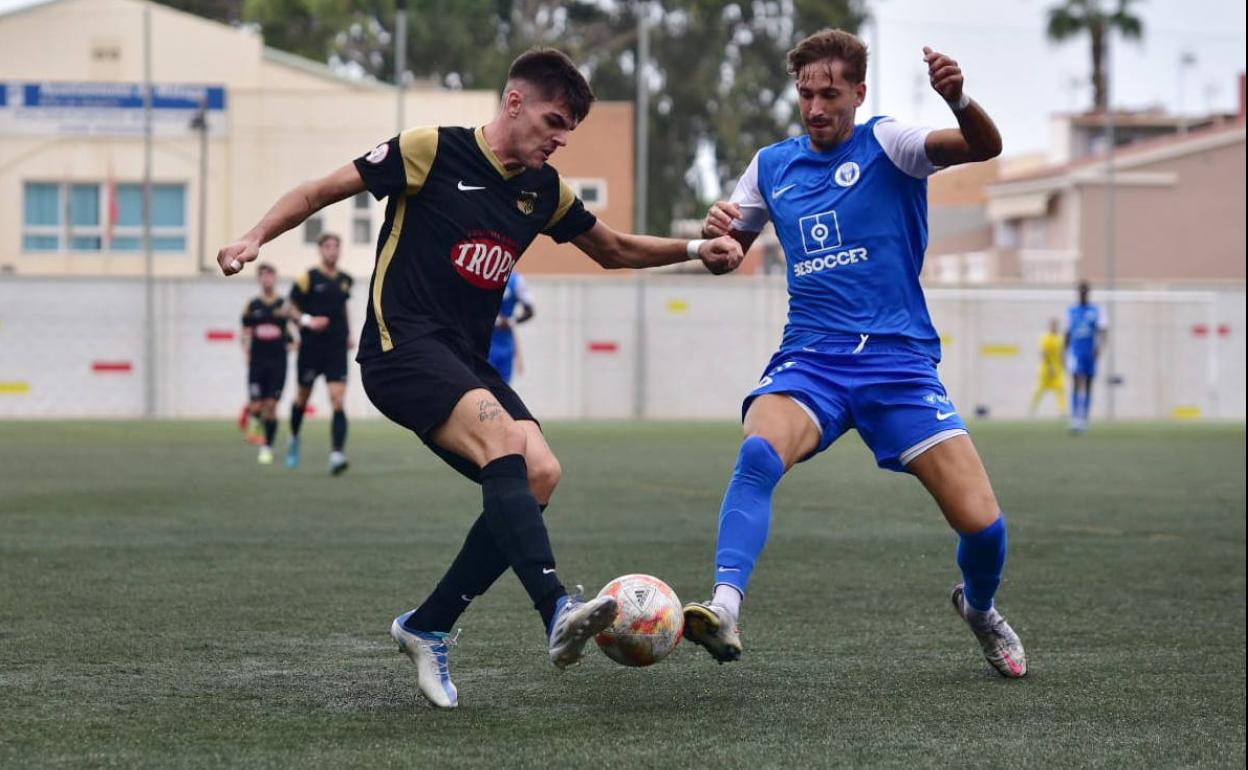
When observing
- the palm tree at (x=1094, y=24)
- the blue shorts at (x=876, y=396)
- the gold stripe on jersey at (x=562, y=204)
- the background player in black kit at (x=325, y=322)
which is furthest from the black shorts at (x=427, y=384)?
the palm tree at (x=1094, y=24)

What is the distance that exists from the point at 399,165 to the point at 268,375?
14861 millimetres

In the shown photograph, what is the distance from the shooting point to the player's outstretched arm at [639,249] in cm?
633

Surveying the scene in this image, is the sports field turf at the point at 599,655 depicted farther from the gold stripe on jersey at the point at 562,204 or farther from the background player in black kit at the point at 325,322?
the background player in black kit at the point at 325,322

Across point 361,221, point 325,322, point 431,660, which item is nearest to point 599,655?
point 431,660

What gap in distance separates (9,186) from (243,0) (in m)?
13.6

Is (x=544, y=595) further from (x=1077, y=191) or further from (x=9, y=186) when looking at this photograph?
(x=1077, y=191)

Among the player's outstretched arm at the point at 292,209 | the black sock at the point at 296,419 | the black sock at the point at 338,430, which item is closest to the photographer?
the player's outstretched arm at the point at 292,209

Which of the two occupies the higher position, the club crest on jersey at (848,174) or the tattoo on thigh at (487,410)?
the club crest on jersey at (848,174)

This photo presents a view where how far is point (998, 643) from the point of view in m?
6.29

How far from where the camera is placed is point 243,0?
49625 mm

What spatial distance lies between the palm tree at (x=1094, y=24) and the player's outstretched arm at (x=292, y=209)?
49.6m

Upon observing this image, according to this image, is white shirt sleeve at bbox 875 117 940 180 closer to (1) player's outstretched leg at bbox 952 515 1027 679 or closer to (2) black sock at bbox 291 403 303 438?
(1) player's outstretched leg at bbox 952 515 1027 679

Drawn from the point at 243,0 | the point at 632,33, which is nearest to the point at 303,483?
the point at 632,33

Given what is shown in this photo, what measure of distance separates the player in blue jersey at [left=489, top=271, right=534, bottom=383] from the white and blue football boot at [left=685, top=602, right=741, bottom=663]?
496 inches
